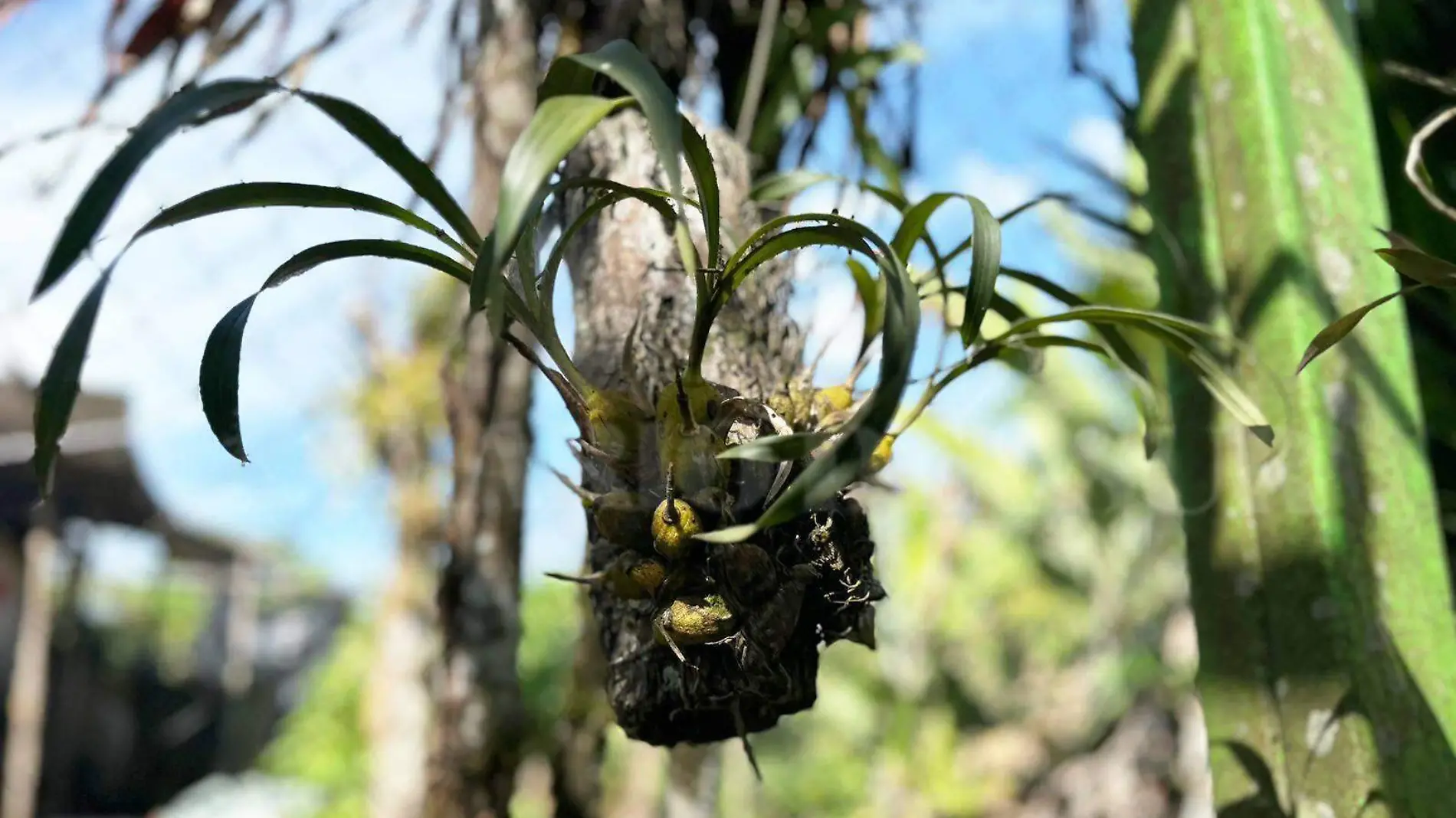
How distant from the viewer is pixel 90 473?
19.1ft

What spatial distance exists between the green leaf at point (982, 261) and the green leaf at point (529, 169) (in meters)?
0.17

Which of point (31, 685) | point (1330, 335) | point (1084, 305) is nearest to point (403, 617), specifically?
point (31, 685)

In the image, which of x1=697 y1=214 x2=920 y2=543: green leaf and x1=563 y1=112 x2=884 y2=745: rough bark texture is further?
x1=563 y1=112 x2=884 y2=745: rough bark texture

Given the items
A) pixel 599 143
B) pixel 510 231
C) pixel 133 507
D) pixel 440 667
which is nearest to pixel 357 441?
pixel 133 507

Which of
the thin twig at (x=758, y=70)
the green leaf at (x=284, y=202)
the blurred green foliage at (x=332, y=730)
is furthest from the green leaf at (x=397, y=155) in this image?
the blurred green foliage at (x=332, y=730)

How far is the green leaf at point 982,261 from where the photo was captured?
0.49 metres

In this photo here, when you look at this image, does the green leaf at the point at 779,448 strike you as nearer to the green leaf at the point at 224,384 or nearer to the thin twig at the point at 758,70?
the green leaf at the point at 224,384

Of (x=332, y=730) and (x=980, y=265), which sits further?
(x=332, y=730)

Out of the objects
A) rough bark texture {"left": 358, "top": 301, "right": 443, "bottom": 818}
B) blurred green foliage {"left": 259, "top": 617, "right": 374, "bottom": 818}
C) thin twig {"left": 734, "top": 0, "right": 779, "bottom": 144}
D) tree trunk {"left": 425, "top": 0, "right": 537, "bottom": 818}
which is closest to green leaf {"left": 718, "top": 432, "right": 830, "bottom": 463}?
thin twig {"left": 734, "top": 0, "right": 779, "bottom": 144}

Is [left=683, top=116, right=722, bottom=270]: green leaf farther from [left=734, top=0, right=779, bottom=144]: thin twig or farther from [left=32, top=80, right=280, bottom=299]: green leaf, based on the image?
[left=734, top=0, right=779, bottom=144]: thin twig

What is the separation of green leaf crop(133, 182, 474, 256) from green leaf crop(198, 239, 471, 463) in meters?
0.02

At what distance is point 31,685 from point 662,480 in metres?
5.31

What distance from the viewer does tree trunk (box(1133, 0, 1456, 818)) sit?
0.63 meters

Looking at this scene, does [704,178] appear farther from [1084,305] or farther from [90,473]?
[90,473]
